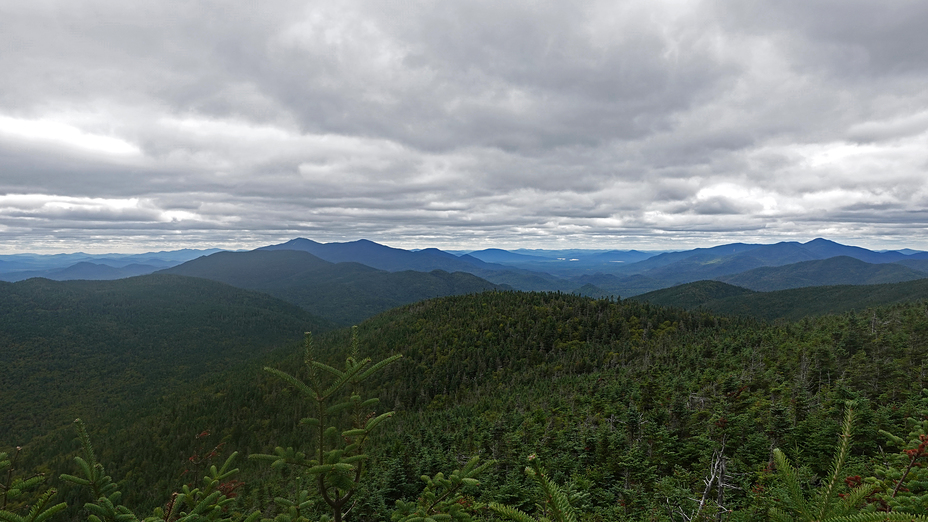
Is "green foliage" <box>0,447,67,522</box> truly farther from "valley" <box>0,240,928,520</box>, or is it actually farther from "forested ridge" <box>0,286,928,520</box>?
"forested ridge" <box>0,286,928,520</box>

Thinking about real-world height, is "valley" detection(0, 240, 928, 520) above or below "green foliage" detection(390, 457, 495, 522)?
below

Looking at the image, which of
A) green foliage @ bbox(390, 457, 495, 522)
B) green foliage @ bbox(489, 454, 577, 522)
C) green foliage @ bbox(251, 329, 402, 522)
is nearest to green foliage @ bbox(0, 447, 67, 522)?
green foliage @ bbox(251, 329, 402, 522)

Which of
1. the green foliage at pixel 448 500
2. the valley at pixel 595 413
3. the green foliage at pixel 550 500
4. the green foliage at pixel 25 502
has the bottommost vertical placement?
the valley at pixel 595 413

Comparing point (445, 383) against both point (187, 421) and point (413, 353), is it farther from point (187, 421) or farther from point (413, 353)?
point (187, 421)

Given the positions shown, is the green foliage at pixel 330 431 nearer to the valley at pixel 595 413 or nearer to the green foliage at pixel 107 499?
the valley at pixel 595 413

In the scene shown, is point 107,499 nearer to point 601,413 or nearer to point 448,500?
point 448,500

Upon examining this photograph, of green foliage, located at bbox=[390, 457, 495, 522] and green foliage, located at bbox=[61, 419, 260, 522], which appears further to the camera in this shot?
green foliage, located at bbox=[390, 457, 495, 522]

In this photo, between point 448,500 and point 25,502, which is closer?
point 25,502

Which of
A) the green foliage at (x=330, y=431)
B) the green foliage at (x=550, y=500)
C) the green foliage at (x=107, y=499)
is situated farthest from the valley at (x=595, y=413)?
the green foliage at (x=107, y=499)

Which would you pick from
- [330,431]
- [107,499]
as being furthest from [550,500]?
[107,499]

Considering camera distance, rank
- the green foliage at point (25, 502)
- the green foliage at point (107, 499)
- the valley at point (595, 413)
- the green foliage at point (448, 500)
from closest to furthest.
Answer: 1. the green foliage at point (25, 502)
2. the green foliage at point (107, 499)
3. the green foliage at point (448, 500)
4. the valley at point (595, 413)
